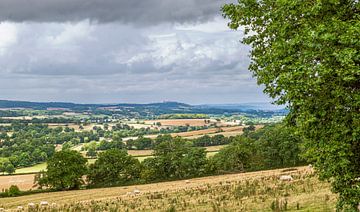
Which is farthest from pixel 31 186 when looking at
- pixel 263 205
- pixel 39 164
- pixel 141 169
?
pixel 263 205

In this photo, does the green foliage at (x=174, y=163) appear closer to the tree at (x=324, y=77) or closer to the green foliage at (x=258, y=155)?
the green foliage at (x=258, y=155)

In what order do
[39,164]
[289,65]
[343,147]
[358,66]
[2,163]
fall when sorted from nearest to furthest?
[358,66], [343,147], [289,65], [2,163], [39,164]

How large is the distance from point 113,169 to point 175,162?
1538 cm

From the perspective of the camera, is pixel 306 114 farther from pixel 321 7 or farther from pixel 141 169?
pixel 141 169

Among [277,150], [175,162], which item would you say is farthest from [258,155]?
[175,162]

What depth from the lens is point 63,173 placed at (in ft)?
268

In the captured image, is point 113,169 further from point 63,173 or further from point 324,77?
point 324,77

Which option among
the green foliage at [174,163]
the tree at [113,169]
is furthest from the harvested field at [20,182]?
the green foliage at [174,163]

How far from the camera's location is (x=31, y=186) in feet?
305

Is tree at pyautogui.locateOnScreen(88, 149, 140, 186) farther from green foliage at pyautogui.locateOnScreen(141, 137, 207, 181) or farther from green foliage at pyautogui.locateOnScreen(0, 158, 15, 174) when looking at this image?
green foliage at pyautogui.locateOnScreen(0, 158, 15, 174)

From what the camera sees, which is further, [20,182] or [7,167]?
[7,167]

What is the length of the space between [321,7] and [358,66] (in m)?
3.14

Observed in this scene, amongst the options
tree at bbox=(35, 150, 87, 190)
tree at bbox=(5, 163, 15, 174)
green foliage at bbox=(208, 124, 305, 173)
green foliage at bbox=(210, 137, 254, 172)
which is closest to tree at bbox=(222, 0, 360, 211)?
tree at bbox=(35, 150, 87, 190)

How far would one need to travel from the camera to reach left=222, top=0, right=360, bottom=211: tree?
14.9 metres
